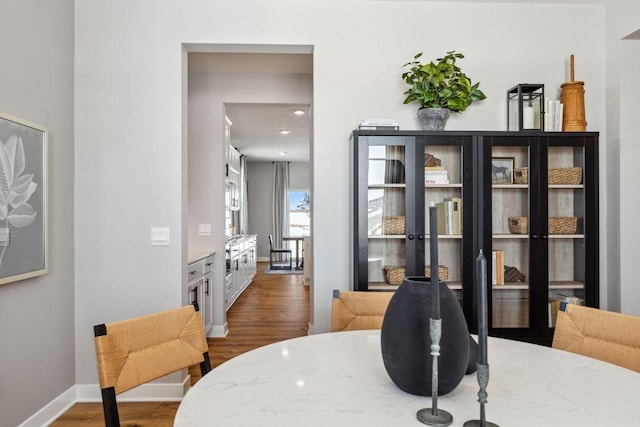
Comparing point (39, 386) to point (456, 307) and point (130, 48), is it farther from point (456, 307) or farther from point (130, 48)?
point (456, 307)

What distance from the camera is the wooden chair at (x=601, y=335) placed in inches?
55.1

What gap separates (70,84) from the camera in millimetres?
2582

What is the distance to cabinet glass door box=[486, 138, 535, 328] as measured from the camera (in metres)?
2.53

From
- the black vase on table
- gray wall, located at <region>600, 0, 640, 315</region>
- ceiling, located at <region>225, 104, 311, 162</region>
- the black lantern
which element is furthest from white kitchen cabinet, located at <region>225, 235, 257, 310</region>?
the black vase on table

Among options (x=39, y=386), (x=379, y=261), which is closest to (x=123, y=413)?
(x=39, y=386)

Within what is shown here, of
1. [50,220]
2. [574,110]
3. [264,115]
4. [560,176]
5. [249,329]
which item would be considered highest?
[264,115]

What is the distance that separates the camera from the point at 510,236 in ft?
8.32

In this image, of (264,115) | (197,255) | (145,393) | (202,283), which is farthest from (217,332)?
(264,115)

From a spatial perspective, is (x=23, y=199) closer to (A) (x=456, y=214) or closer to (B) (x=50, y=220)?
(B) (x=50, y=220)

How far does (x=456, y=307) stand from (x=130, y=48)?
8.62 feet

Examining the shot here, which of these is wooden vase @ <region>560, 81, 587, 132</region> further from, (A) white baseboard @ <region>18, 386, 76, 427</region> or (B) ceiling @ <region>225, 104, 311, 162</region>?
(A) white baseboard @ <region>18, 386, 76, 427</region>

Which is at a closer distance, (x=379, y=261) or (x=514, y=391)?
(x=514, y=391)

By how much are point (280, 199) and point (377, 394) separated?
406 inches

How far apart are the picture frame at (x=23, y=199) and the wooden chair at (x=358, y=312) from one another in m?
1.57
